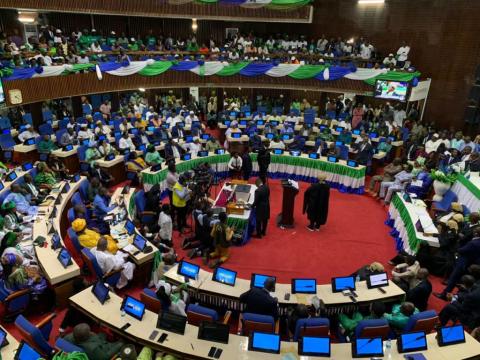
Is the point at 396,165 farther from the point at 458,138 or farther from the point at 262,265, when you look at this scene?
the point at 262,265

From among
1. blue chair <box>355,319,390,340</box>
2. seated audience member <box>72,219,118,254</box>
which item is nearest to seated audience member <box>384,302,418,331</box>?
blue chair <box>355,319,390,340</box>

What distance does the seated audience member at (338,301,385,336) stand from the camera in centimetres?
606

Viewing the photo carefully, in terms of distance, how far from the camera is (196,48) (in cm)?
2108

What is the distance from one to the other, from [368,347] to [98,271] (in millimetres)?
5181

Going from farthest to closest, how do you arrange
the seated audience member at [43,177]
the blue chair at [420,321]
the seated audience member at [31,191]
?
the seated audience member at [43,177]
the seated audience member at [31,191]
the blue chair at [420,321]

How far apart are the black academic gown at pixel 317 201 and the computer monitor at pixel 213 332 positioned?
5781 mm

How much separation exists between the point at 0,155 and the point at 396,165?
47.4 feet

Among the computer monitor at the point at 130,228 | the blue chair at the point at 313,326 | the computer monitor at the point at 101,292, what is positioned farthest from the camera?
the computer monitor at the point at 130,228

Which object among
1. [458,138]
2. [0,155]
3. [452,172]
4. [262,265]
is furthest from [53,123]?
[458,138]

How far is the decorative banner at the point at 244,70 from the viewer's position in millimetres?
17500

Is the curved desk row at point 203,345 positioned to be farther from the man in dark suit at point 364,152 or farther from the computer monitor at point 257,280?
the man in dark suit at point 364,152

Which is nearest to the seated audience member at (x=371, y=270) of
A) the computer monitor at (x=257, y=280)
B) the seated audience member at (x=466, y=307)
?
the seated audience member at (x=466, y=307)

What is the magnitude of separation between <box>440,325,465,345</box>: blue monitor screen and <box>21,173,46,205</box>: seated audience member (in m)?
9.60

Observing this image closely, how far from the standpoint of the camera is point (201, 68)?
2005cm
